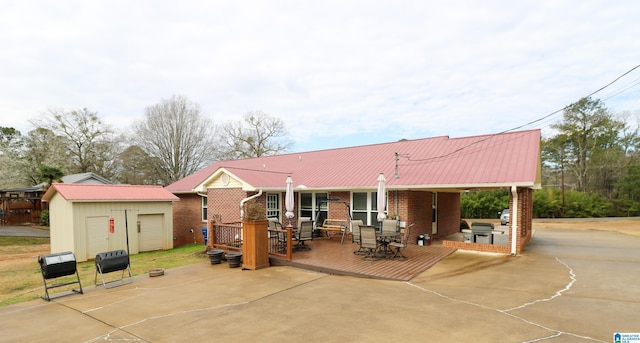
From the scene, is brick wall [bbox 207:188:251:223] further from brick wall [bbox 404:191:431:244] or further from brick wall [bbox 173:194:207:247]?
brick wall [bbox 404:191:431:244]

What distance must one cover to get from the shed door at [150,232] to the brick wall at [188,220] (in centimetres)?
270

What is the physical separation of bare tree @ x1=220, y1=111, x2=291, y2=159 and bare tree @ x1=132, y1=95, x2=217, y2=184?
3.56 meters

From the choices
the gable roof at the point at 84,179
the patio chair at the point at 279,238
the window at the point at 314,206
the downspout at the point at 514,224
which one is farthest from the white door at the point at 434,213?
the gable roof at the point at 84,179

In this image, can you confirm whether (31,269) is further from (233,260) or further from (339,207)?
(339,207)

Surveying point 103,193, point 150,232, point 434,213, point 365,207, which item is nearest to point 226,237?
point 365,207

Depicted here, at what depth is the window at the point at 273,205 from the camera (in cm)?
1515

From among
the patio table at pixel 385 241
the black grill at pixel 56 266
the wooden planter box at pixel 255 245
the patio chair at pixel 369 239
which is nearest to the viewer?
the black grill at pixel 56 266

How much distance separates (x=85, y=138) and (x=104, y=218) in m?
26.3

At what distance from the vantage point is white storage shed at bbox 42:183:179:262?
13.2 metres

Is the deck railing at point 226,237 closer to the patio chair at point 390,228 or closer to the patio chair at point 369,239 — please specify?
the patio chair at point 369,239

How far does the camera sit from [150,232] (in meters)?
16.1

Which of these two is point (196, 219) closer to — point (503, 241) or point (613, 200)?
point (503, 241)

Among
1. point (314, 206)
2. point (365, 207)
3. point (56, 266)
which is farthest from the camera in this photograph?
point (314, 206)

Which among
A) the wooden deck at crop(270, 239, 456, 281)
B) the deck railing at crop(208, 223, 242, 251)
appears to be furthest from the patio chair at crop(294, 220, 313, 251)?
the deck railing at crop(208, 223, 242, 251)
